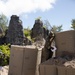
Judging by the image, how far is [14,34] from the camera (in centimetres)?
1480

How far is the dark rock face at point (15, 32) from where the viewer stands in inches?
574

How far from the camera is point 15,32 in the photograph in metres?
14.8

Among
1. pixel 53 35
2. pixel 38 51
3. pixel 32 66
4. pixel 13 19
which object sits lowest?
pixel 32 66

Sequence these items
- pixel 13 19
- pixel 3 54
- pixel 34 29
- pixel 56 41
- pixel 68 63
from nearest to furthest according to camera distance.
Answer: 1. pixel 68 63
2. pixel 56 41
3. pixel 3 54
4. pixel 13 19
5. pixel 34 29

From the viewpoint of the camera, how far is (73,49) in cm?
461

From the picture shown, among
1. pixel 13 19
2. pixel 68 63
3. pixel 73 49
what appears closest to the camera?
pixel 68 63

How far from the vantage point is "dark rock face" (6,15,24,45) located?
14592 mm

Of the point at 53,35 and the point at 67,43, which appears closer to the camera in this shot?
the point at 67,43

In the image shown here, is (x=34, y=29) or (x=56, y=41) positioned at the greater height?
(x=34, y=29)

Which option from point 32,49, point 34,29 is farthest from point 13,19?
point 32,49

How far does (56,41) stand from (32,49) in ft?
1.86

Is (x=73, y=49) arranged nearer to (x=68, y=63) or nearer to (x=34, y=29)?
(x=68, y=63)

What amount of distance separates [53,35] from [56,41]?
0.60ft

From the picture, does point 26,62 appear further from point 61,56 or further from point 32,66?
point 61,56
